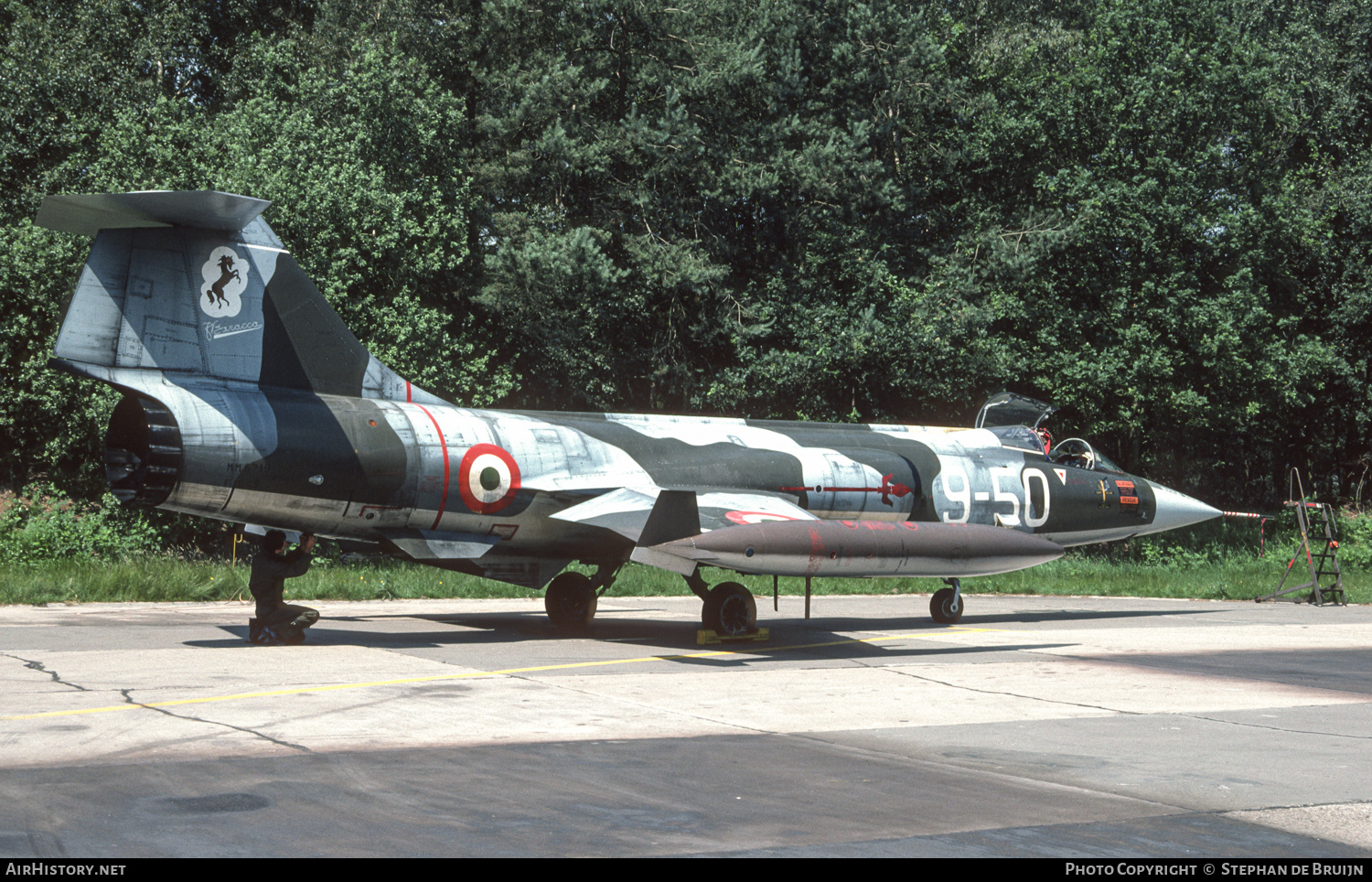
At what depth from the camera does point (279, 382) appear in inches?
529

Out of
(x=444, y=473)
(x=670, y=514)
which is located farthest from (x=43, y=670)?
(x=670, y=514)

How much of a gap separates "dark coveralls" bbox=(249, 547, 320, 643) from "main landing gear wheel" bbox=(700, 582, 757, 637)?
15.5 ft

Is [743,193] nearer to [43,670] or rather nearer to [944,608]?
[944,608]

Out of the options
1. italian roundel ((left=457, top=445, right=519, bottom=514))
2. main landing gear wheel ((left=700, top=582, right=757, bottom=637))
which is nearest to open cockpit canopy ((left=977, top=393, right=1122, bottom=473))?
main landing gear wheel ((left=700, top=582, right=757, bottom=637))

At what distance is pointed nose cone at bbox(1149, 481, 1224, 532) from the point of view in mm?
20047

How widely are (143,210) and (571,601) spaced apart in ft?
23.9

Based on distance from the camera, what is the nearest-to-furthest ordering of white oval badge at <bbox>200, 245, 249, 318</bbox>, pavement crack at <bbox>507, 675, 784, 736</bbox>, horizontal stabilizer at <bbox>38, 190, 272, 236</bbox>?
pavement crack at <bbox>507, 675, 784, 736</bbox> < horizontal stabilizer at <bbox>38, 190, 272, 236</bbox> < white oval badge at <bbox>200, 245, 249, 318</bbox>

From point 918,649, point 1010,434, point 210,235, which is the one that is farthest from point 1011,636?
point 210,235

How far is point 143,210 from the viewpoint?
39.3 ft

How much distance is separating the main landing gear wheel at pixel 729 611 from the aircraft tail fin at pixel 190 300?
513cm

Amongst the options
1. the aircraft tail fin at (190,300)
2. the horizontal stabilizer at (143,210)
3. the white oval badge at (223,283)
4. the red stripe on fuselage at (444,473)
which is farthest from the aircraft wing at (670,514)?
the horizontal stabilizer at (143,210)

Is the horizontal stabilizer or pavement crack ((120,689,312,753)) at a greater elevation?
the horizontal stabilizer

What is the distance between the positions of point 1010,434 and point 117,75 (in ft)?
91.4

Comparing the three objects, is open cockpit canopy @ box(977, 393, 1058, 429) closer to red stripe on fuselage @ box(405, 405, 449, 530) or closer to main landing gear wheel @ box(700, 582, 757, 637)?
main landing gear wheel @ box(700, 582, 757, 637)
